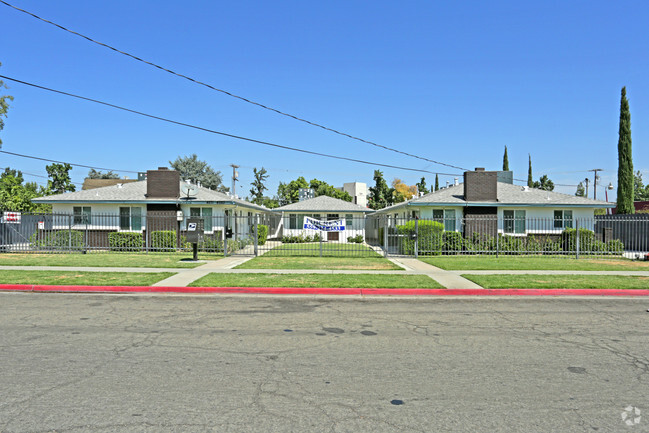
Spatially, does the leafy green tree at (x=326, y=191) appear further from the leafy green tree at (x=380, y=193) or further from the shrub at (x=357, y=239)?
the shrub at (x=357, y=239)

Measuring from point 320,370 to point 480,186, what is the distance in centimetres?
2479

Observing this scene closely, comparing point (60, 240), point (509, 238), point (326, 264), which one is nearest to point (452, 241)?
point (509, 238)

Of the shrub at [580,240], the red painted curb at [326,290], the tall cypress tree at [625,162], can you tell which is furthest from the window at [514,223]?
the red painted curb at [326,290]

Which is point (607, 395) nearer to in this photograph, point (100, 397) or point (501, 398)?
point (501, 398)

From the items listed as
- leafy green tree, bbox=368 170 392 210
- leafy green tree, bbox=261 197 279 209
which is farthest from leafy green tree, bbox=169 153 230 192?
leafy green tree, bbox=368 170 392 210

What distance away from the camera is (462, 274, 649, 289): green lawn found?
12742 millimetres

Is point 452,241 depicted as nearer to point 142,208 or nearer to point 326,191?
point 142,208

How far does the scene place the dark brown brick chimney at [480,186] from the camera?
1116 inches

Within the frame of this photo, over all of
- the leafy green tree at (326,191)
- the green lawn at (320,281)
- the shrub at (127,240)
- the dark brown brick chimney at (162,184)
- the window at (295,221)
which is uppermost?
the leafy green tree at (326,191)

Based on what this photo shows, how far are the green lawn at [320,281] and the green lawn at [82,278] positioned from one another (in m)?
1.53

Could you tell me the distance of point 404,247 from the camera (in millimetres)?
23453

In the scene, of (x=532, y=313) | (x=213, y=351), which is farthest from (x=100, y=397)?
(x=532, y=313)

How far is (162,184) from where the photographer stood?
2855 centimetres

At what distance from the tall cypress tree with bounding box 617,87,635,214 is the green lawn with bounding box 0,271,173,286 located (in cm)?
3549
